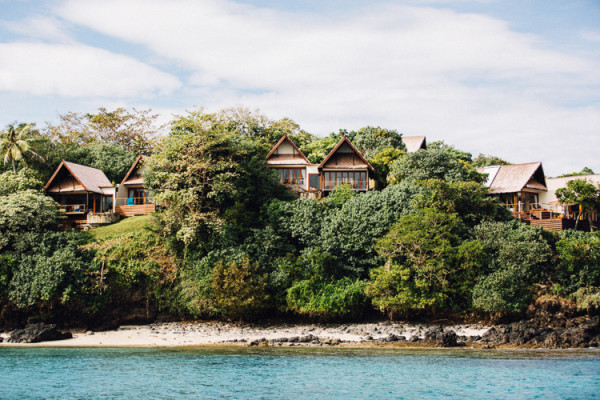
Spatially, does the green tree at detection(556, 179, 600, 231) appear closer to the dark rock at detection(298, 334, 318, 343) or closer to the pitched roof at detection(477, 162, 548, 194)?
the pitched roof at detection(477, 162, 548, 194)

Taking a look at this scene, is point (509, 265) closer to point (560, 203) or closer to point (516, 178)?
point (560, 203)

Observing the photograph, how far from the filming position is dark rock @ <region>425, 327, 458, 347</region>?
97.8ft

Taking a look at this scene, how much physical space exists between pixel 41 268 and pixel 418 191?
24874 millimetres

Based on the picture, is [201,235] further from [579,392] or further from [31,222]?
[579,392]

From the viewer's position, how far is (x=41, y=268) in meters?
34.5

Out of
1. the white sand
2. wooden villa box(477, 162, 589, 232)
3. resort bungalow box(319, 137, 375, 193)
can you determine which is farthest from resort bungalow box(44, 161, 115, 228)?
wooden villa box(477, 162, 589, 232)

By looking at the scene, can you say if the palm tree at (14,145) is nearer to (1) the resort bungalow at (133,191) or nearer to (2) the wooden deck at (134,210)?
(1) the resort bungalow at (133,191)

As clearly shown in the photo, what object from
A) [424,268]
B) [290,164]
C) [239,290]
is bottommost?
[239,290]

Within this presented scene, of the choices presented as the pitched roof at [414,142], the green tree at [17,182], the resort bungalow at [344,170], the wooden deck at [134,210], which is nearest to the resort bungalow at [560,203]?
the pitched roof at [414,142]

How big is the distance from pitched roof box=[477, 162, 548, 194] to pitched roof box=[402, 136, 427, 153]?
37.4 feet

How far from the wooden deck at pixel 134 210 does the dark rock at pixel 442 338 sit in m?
24.4

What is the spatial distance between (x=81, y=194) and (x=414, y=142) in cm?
3405

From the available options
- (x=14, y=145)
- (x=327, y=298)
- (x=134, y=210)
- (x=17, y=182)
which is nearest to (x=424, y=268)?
(x=327, y=298)

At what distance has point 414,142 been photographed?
60.7 metres
